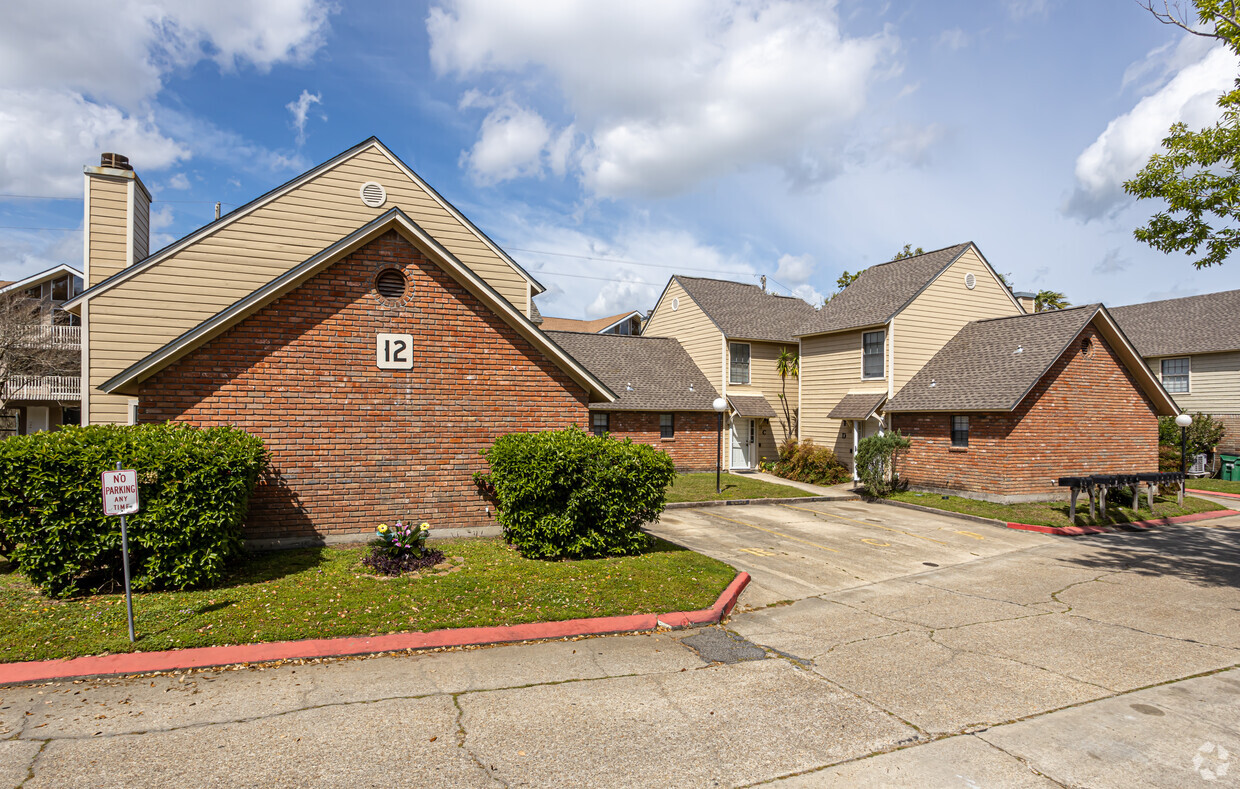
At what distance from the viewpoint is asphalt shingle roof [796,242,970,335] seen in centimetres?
2406

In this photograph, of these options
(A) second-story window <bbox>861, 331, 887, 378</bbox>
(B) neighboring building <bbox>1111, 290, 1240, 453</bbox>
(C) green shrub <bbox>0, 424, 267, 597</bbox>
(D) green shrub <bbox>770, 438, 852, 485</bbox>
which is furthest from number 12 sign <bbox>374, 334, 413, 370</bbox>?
(B) neighboring building <bbox>1111, 290, 1240, 453</bbox>

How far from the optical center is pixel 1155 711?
5.98 meters

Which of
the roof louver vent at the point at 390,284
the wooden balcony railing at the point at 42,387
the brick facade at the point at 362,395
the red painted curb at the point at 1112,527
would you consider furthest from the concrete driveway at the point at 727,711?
the wooden balcony railing at the point at 42,387

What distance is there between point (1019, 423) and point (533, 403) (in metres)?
15.2

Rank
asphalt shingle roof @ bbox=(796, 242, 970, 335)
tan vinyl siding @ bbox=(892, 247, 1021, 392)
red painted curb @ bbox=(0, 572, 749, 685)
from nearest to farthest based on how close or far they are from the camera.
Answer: red painted curb @ bbox=(0, 572, 749, 685) < tan vinyl siding @ bbox=(892, 247, 1021, 392) < asphalt shingle roof @ bbox=(796, 242, 970, 335)

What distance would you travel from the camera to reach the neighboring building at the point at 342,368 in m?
10.3

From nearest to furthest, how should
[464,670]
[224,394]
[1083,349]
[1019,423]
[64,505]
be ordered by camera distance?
1. [464,670]
2. [64,505]
3. [224,394]
4. [1019,423]
5. [1083,349]

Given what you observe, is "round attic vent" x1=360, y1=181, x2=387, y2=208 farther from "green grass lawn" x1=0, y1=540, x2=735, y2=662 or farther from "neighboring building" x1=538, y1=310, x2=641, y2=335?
"neighboring building" x1=538, y1=310, x2=641, y2=335

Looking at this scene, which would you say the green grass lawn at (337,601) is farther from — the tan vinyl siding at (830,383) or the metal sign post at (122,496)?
the tan vinyl siding at (830,383)

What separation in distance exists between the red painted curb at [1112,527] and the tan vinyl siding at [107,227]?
903 inches

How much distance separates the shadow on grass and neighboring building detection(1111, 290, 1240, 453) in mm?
16918

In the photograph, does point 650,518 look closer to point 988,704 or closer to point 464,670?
point 464,670

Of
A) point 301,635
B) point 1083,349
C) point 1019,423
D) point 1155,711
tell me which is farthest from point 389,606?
point 1083,349

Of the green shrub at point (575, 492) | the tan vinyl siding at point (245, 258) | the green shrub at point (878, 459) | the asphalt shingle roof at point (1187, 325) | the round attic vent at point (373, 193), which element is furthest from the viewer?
the asphalt shingle roof at point (1187, 325)
